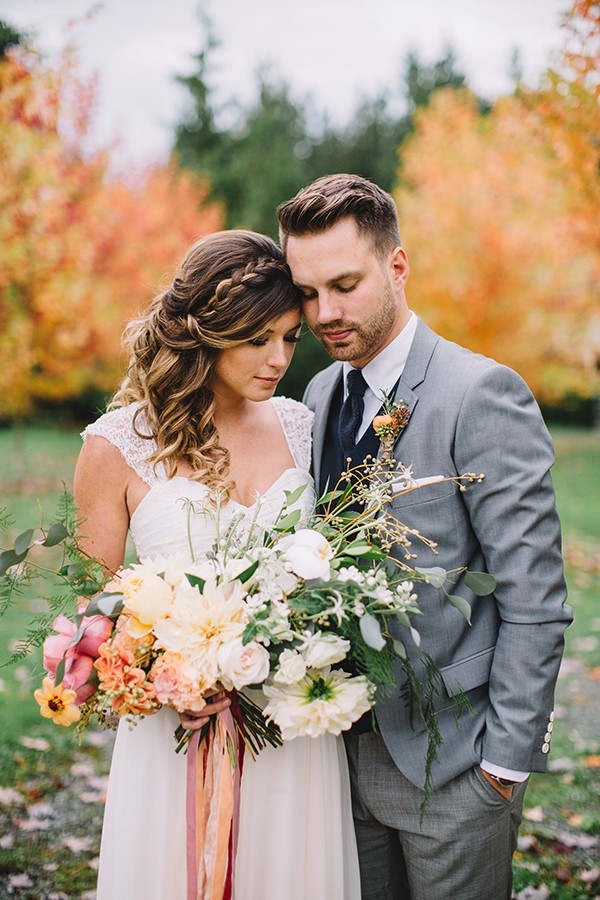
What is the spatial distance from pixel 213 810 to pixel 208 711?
363 mm

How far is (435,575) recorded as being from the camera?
223cm

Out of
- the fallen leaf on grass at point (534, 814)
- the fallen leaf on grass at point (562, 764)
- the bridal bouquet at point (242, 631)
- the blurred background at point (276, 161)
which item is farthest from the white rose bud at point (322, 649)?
the fallen leaf on grass at point (562, 764)

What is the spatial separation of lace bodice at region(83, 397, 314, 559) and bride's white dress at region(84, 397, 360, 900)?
12mm

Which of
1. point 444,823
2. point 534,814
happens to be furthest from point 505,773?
point 534,814

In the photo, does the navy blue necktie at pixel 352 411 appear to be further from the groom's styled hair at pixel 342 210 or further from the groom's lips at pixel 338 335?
the groom's styled hair at pixel 342 210

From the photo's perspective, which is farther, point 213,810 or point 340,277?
point 340,277

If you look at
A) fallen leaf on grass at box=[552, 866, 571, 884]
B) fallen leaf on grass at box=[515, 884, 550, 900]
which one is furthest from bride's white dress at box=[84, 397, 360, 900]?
fallen leaf on grass at box=[552, 866, 571, 884]

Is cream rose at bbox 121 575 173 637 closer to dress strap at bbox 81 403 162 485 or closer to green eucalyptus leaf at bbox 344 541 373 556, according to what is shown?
green eucalyptus leaf at bbox 344 541 373 556

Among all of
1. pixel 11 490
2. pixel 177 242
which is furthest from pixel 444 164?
pixel 11 490

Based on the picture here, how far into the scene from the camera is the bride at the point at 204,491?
252 cm

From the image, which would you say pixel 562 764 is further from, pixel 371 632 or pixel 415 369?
pixel 371 632

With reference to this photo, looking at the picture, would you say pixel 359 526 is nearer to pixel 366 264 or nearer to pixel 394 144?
pixel 366 264

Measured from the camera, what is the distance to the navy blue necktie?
287 centimetres

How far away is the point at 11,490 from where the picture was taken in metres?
13.9
